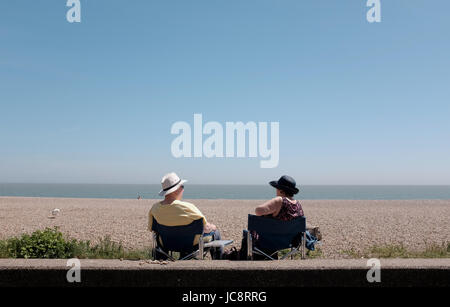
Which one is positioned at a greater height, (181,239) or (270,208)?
(270,208)

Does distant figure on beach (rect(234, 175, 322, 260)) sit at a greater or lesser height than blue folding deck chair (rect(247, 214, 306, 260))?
greater

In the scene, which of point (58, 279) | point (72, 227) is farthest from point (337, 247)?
point (72, 227)

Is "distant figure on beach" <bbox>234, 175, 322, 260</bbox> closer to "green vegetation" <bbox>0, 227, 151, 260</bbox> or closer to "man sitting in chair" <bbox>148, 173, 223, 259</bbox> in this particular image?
"man sitting in chair" <bbox>148, 173, 223, 259</bbox>

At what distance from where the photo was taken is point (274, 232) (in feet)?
13.1

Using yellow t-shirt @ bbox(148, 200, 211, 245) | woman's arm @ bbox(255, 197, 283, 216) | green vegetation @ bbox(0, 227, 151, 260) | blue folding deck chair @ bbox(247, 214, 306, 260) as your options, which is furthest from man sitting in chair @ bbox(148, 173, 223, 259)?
green vegetation @ bbox(0, 227, 151, 260)

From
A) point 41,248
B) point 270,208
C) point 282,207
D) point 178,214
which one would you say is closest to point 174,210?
point 178,214

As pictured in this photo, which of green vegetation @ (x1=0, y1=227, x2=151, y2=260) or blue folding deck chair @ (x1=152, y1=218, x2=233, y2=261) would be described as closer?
blue folding deck chair @ (x1=152, y1=218, x2=233, y2=261)

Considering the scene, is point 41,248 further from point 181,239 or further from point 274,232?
point 274,232

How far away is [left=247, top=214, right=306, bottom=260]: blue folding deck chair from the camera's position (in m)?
3.94

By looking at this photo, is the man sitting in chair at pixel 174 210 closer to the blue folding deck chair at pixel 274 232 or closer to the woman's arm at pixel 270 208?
the blue folding deck chair at pixel 274 232

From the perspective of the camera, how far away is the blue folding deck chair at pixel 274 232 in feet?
12.9
